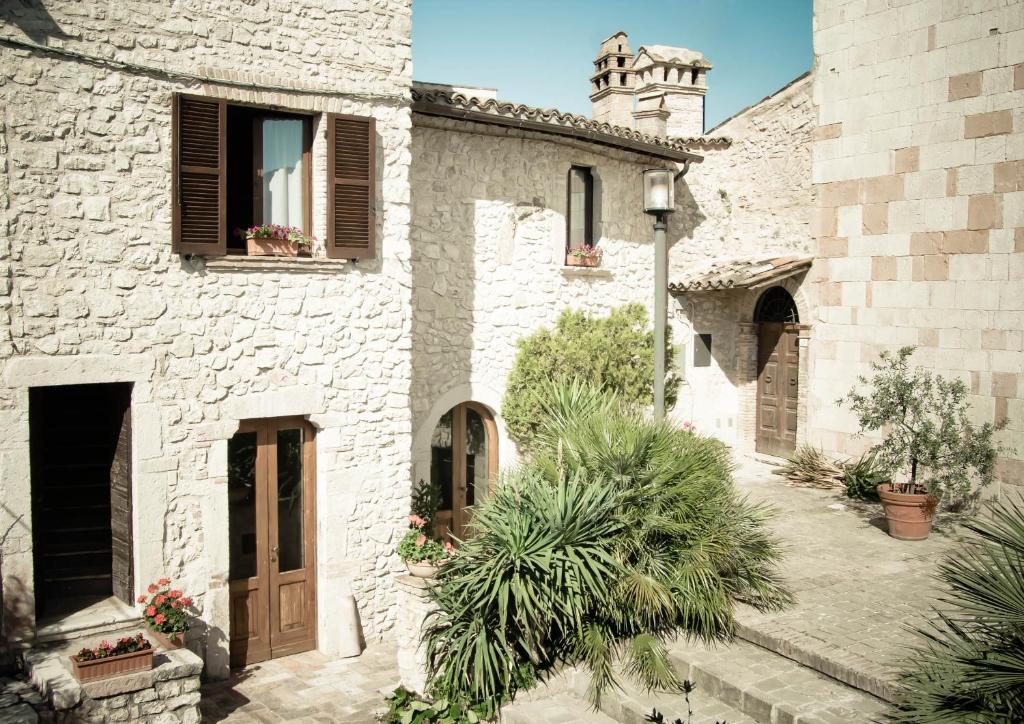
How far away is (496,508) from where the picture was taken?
7508 millimetres

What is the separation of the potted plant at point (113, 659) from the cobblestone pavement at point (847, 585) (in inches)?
197

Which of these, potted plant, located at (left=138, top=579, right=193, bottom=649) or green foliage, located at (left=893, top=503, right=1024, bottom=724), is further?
potted plant, located at (left=138, top=579, right=193, bottom=649)

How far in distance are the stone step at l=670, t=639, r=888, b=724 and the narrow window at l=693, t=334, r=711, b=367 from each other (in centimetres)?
710

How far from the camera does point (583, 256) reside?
39.0 ft

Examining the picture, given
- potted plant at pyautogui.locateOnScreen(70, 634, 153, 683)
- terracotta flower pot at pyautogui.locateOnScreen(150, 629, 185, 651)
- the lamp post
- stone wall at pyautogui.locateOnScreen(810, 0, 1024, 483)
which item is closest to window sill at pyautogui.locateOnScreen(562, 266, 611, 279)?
the lamp post

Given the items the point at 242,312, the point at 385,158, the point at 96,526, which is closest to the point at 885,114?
the point at 385,158

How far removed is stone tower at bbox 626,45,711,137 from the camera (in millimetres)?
13891

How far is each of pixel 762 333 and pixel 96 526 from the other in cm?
995

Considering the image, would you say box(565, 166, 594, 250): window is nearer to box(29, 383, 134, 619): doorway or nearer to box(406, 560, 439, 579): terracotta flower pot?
box(406, 560, 439, 579): terracotta flower pot

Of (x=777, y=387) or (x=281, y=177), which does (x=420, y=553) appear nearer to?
(x=281, y=177)

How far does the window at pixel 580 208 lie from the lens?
12.0 meters

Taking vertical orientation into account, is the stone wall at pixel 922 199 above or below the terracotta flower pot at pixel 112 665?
above

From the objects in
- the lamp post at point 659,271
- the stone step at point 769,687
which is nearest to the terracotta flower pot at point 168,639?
the stone step at point 769,687

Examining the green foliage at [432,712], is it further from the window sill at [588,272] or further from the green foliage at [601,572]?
the window sill at [588,272]
